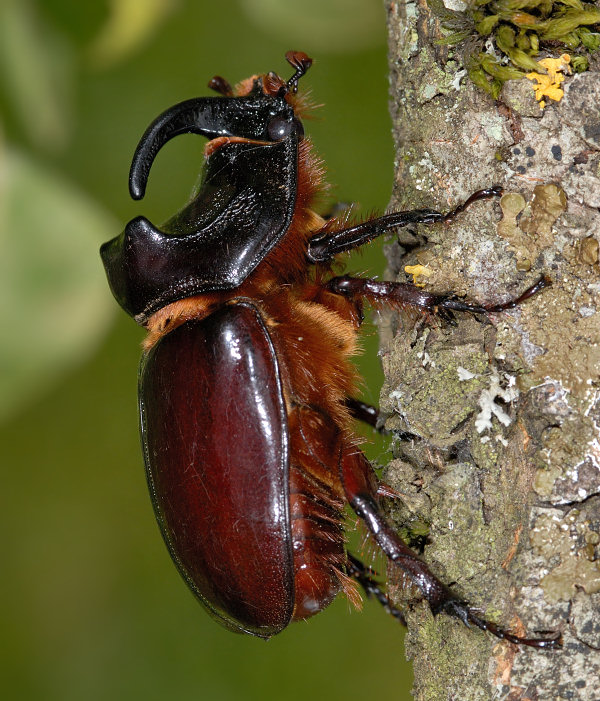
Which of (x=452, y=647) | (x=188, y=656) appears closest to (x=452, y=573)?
(x=452, y=647)

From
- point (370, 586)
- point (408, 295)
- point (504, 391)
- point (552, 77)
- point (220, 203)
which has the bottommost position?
point (370, 586)

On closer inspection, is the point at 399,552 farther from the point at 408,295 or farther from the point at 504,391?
the point at 408,295

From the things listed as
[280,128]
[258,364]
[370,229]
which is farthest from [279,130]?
[258,364]

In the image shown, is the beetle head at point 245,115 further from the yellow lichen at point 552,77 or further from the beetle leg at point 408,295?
the yellow lichen at point 552,77

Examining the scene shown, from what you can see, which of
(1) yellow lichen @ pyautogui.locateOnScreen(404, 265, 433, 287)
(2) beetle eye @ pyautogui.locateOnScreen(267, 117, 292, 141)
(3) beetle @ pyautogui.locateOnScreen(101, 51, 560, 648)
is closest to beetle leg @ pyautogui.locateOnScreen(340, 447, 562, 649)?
(3) beetle @ pyautogui.locateOnScreen(101, 51, 560, 648)

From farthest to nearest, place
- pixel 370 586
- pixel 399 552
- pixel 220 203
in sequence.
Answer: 1. pixel 370 586
2. pixel 220 203
3. pixel 399 552

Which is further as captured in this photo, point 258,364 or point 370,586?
point 370,586

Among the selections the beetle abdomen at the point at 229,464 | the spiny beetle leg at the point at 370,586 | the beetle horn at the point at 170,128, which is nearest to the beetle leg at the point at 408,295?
the beetle abdomen at the point at 229,464

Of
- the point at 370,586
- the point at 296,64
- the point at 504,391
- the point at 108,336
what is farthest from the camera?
the point at 108,336

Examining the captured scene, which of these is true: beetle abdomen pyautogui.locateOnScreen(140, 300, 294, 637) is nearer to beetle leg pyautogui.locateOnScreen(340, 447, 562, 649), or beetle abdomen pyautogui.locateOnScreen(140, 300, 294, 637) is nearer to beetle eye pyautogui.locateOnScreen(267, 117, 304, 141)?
beetle leg pyautogui.locateOnScreen(340, 447, 562, 649)
